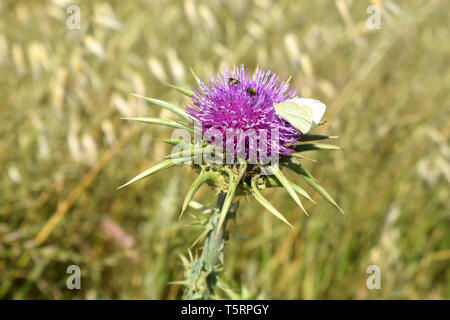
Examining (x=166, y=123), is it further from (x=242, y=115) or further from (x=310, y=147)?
(x=310, y=147)

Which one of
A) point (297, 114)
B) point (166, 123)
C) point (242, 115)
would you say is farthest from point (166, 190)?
point (297, 114)

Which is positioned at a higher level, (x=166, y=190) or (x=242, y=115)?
(x=242, y=115)

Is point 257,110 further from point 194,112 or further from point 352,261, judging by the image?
point 352,261

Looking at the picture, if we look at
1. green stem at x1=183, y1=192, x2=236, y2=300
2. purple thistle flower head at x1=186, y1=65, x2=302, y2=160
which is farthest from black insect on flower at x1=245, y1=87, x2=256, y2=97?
green stem at x1=183, y1=192, x2=236, y2=300

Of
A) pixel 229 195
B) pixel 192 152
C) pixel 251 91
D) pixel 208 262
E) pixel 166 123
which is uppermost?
pixel 251 91

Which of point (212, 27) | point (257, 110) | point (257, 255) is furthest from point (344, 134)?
point (257, 110)

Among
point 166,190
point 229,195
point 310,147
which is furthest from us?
point 166,190

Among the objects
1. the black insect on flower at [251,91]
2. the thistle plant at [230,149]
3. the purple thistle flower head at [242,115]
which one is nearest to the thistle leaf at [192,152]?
the thistle plant at [230,149]
